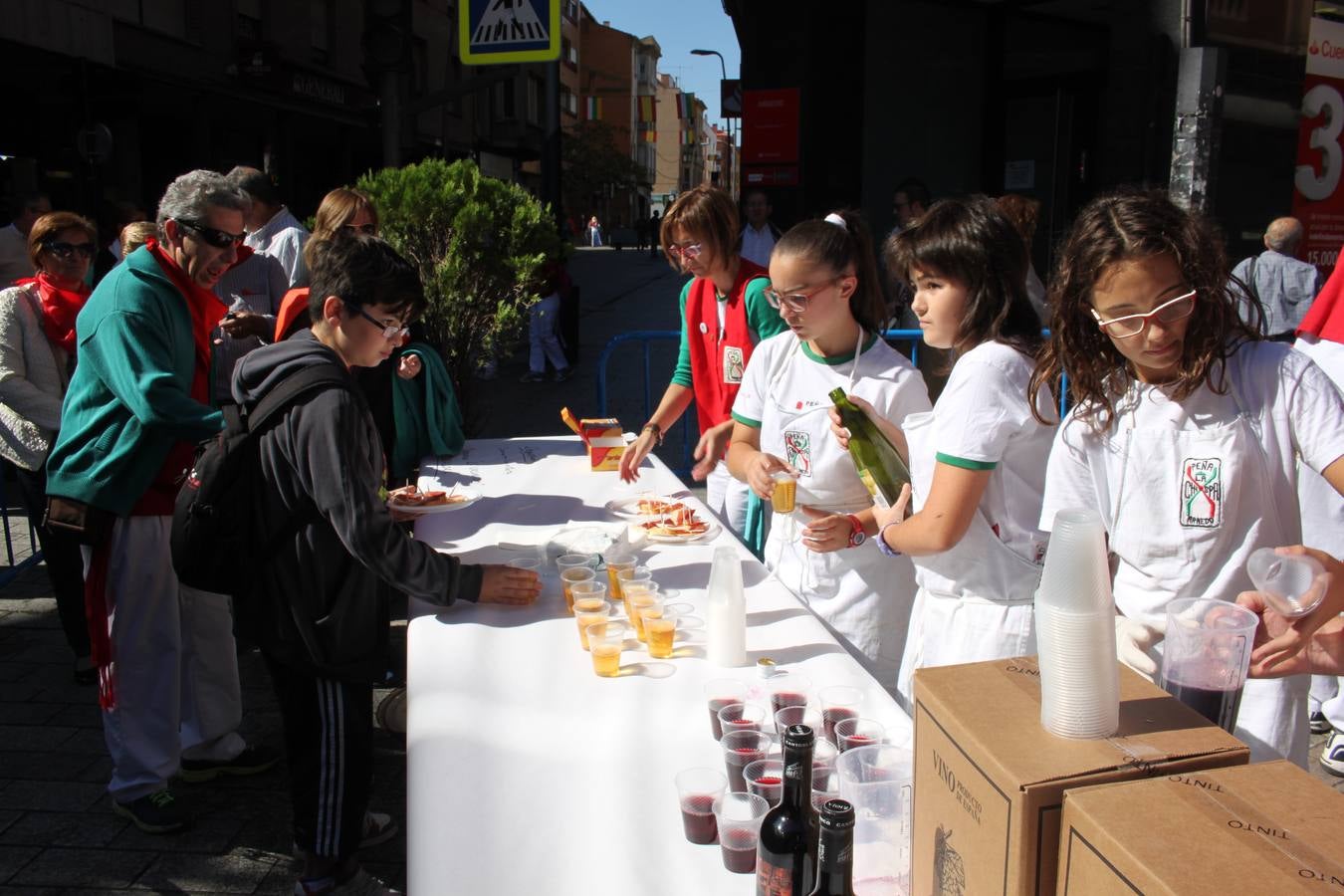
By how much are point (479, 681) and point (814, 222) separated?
1.56 metres

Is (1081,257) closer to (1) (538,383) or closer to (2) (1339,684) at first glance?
(2) (1339,684)

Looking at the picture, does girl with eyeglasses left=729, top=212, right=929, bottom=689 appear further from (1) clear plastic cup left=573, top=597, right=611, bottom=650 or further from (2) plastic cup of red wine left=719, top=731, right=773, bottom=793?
(2) plastic cup of red wine left=719, top=731, right=773, bottom=793

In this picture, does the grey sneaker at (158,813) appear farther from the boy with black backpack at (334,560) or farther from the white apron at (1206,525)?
the white apron at (1206,525)

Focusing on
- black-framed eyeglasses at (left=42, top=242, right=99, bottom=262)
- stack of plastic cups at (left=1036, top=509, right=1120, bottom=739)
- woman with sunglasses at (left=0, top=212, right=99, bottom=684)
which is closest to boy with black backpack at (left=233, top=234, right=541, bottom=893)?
stack of plastic cups at (left=1036, top=509, right=1120, bottom=739)

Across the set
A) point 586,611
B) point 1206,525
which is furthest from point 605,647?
point 1206,525

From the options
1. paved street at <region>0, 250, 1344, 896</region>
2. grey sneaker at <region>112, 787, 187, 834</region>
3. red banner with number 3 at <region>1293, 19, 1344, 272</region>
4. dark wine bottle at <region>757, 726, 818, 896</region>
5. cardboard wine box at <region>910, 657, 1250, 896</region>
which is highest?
red banner with number 3 at <region>1293, 19, 1344, 272</region>

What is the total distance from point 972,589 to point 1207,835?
1.38 m

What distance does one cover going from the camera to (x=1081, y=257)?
77.4 inches

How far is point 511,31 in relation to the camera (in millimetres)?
6613

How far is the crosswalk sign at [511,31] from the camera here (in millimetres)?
6508

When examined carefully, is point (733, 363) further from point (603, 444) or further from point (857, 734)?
point (857, 734)

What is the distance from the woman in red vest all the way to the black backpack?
155 cm

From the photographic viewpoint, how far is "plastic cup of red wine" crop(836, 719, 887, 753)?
1.72m

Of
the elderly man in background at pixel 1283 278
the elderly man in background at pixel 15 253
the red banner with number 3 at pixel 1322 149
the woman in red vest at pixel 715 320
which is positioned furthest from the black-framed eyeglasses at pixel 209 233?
the red banner with number 3 at pixel 1322 149
